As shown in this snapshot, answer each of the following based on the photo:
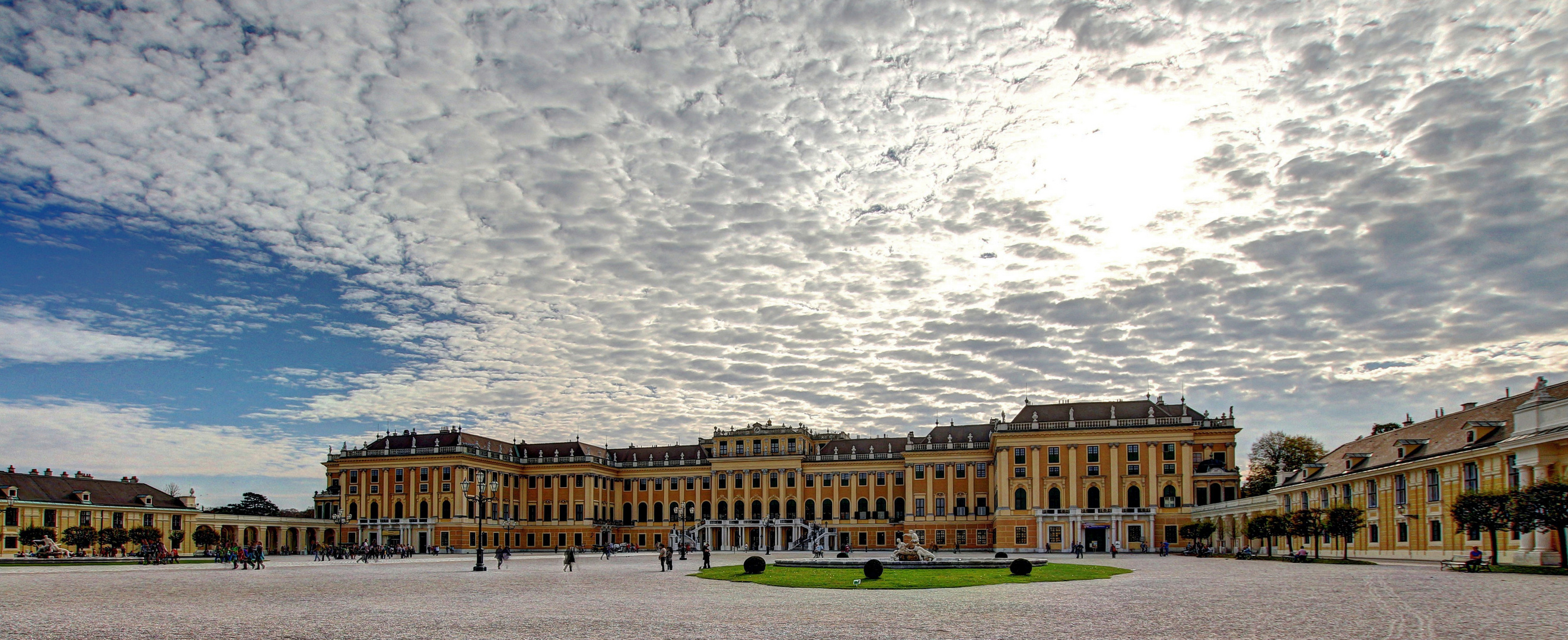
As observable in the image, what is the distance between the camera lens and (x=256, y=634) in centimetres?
1888

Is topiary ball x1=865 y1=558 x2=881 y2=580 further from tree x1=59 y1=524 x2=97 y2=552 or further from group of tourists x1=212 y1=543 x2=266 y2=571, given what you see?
tree x1=59 y1=524 x2=97 y2=552

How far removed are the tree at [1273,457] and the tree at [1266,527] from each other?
29045 millimetres

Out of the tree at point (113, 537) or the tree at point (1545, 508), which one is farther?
the tree at point (113, 537)

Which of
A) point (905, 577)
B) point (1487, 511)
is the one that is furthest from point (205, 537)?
point (1487, 511)

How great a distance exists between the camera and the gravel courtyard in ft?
61.6

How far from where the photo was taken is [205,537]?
84.6 m

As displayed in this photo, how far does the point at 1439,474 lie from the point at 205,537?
88.0m

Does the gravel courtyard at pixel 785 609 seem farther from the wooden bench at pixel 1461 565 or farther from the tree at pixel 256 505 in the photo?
the tree at pixel 256 505

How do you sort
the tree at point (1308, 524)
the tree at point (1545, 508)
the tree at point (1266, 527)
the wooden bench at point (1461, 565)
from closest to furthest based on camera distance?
the tree at point (1545, 508) → the wooden bench at point (1461, 565) → the tree at point (1308, 524) → the tree at point (1266, 527)

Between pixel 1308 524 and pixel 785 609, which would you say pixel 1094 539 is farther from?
pixel 785 609

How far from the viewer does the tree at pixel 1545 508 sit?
35.7m

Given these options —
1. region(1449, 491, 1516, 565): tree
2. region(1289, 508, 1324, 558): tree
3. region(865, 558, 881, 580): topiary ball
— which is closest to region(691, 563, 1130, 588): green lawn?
region(865, 558, 881, 580): topiary ball

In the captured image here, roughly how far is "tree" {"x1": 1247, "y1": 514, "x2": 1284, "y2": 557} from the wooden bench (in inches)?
491

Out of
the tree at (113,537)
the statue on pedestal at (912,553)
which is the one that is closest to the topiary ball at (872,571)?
the statue on pedestal at (912,553)
